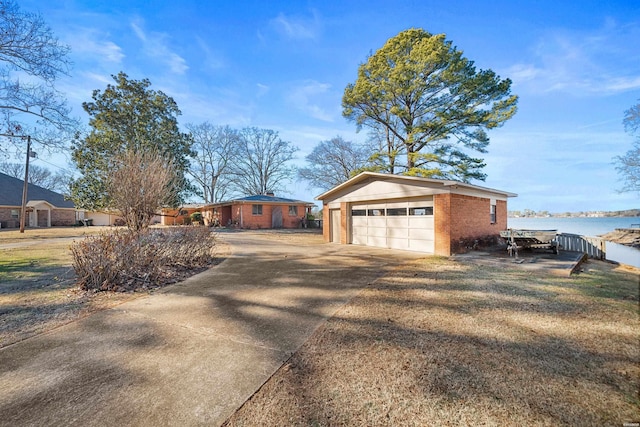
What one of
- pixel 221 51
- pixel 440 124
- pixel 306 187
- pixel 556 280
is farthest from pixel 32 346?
pixel 306 187

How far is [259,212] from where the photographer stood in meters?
26.2

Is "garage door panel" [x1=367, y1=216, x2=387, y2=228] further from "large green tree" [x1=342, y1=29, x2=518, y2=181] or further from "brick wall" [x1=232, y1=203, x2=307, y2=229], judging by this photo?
"brick wall" [x1=232, y1=203, x2=307, y2=229]

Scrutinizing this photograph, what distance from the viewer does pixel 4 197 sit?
28.7 metres

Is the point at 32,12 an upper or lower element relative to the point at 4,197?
upper

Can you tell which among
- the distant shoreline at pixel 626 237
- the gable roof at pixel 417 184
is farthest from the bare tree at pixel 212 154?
the distant shoreline at pixel 626 237

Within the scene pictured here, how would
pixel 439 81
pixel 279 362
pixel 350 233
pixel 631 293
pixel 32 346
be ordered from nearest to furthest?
pixel 279 362 → pixel 32 346 → pixel 631 293 → pixel 350 233 → pixel 439 81

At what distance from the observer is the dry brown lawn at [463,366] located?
6.77ft

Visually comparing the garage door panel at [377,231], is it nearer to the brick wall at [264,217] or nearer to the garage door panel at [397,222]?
the garage door panel at [397,222]

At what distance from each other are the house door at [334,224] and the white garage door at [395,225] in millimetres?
1004

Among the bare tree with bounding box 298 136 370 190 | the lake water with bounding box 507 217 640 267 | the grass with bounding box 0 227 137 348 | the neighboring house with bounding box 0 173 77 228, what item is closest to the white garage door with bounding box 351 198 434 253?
the lake water with bounding box 507 217 640 267

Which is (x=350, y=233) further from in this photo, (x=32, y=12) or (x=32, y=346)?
(x=32, y=12)

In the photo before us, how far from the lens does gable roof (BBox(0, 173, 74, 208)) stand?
28781 millimetres

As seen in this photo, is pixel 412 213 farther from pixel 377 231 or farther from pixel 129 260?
pixel 129 260

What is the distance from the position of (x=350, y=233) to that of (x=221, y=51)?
9872 millimetres
